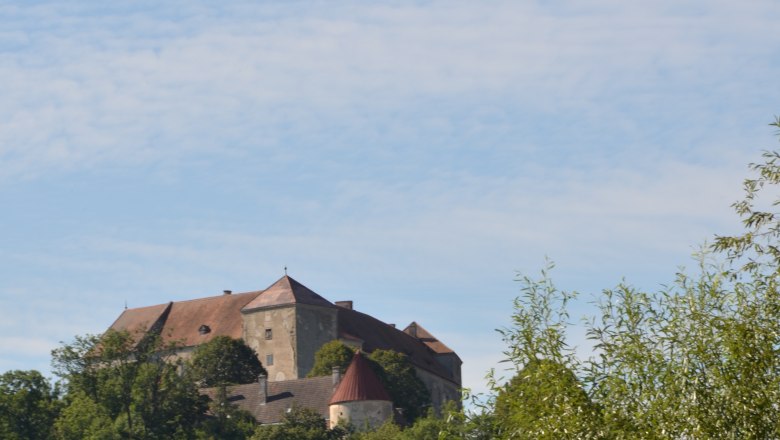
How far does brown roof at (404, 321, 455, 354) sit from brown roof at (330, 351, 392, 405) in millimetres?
40916

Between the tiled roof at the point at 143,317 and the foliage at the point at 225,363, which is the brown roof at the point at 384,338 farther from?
the tiled roof at the point at 143,317

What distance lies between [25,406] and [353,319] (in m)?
42.5

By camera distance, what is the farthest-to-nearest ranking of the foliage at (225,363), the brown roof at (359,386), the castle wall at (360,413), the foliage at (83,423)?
the foliage at (225,363) < the brown roof at (359,386) < the castle wall at (360,413) < the foliage at (83,423)

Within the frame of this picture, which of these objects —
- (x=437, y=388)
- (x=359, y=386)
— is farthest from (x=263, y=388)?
(x=437, y=388)

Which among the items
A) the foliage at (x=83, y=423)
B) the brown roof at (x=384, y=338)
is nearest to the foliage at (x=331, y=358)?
the brown roof at (x=384, y=338)

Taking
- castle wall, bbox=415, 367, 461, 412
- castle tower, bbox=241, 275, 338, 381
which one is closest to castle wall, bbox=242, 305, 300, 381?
castle tower, bbox=241, 275, 338, 381

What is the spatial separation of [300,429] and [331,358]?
908 inches

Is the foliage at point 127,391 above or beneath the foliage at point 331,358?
beneath

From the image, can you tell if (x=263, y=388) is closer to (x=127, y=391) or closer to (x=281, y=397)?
(x=281, y=397)

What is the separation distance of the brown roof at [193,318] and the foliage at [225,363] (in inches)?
281

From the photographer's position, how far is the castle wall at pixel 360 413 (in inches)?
4038

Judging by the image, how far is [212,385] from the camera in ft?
365

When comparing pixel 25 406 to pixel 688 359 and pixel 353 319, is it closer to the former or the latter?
pixel 353 319

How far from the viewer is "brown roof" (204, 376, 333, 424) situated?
346 ft
